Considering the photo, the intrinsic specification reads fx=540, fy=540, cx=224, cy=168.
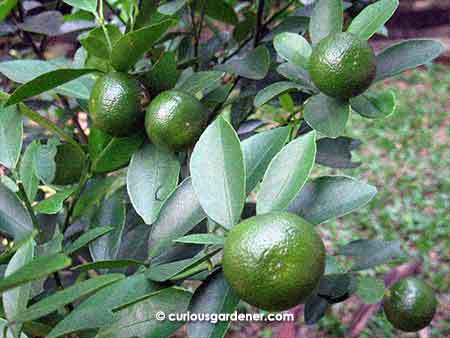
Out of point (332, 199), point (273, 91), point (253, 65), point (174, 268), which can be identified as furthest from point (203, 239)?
point (253, 65)

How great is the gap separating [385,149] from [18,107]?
108 inches

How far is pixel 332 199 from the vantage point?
562mm

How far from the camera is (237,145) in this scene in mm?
545

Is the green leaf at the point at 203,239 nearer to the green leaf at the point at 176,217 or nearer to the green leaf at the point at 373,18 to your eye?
the green leaf at the point at 176,217

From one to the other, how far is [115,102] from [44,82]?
0.08 metres

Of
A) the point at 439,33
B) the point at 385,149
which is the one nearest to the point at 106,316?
the point at 385,149

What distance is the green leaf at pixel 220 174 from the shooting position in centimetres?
54

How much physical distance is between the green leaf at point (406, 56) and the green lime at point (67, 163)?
0.42 m

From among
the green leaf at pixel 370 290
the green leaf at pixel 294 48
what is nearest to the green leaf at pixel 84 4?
the green leaf at pixel 294 48

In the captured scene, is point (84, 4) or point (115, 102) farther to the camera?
point (84, 4)

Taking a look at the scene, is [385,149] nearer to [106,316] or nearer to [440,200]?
[440,200]

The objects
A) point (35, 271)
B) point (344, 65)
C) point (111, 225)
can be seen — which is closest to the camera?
point (35, 271)

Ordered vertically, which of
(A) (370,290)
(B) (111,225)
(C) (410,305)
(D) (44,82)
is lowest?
(C) (410,305)

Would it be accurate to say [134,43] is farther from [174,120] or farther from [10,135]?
[10,135]
